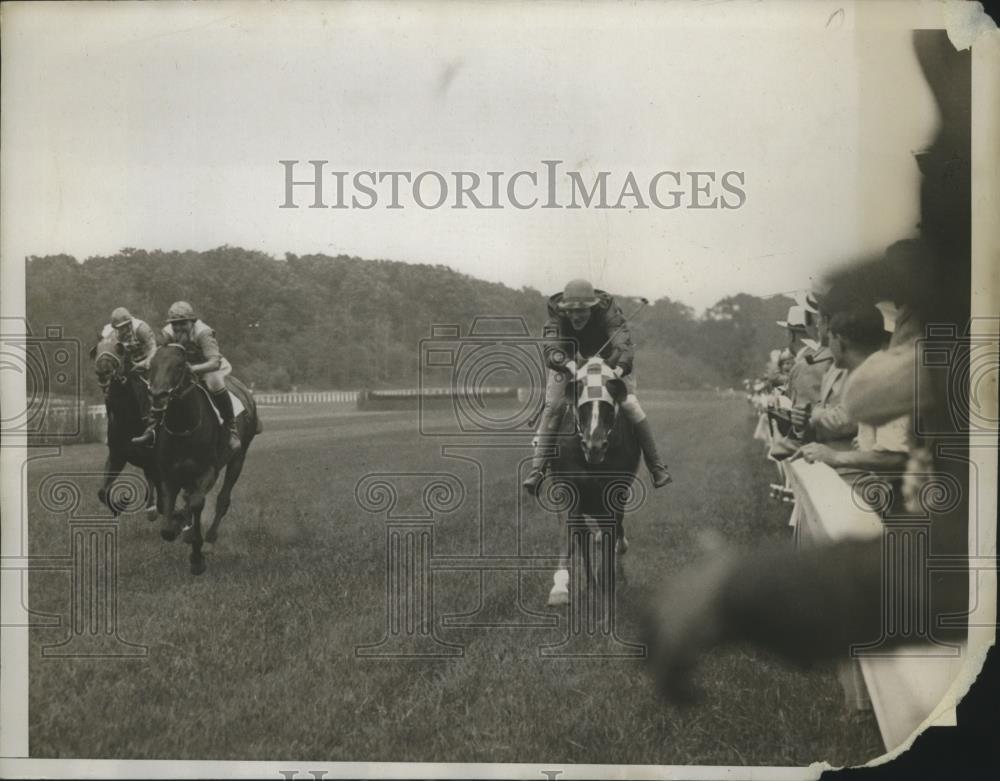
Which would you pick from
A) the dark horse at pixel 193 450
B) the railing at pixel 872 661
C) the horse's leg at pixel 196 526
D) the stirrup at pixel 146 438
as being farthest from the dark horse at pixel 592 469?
the stirrup at pixel 146 438

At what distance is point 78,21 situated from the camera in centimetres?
383

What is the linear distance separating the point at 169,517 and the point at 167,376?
0.66 m

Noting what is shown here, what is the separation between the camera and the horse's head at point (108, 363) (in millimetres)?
3807

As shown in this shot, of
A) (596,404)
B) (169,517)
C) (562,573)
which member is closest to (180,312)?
(169,517)

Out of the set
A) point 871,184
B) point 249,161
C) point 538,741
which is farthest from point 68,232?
point 871,184

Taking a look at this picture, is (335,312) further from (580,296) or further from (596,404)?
(596,404)

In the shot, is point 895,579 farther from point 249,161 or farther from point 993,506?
point 249,161

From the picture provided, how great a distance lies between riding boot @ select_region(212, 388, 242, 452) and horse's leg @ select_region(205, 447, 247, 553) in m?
0.05

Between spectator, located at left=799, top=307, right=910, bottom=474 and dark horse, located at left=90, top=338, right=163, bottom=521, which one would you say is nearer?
spectator, located at left=799, top=307, right=910, bottom=474

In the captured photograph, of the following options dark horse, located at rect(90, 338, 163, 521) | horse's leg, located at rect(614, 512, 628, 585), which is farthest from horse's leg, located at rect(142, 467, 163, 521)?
horse's leg, located at rect(614, 512, 628, 585)

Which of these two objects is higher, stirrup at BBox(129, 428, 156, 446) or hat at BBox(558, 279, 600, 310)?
hat at BBox(558, 279, 600, 310)

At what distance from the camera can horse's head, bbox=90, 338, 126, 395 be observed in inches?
150

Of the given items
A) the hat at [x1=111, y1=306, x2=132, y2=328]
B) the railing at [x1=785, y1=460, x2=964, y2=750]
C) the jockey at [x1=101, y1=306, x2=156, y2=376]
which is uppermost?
the hat at [x1=111, y1=306, x2=132, y2=328]

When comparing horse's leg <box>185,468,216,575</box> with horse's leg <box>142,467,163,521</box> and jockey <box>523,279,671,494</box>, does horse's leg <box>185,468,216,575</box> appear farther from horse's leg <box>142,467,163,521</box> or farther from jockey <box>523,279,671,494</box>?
jockey <box>523,279,671,494</box>
